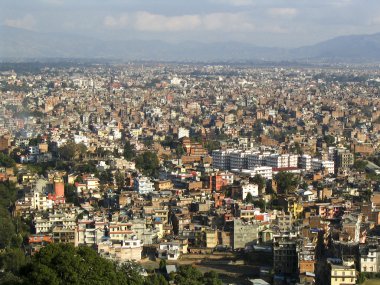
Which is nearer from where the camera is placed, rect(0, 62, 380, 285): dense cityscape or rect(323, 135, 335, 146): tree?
rect(0, 62, 380, 285): dense cityscape

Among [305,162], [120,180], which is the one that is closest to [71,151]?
[120,180]

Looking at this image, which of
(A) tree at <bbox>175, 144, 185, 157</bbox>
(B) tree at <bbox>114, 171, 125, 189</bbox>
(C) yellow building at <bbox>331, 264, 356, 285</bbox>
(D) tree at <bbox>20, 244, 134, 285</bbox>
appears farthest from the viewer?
(A) tree at <bbox>175, 144, 185, 157</bbox>

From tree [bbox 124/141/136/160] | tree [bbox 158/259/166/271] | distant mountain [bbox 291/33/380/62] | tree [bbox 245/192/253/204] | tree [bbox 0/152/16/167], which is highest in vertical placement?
distant mountain [bbox 291/33/380/62]

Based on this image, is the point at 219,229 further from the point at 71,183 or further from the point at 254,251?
the point at 71,183

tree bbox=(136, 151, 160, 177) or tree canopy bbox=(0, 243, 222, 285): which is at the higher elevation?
tree canopy bbox=(0, 243, 222, 285)

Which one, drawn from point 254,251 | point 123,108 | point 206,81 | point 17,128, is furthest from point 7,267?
point 206,81

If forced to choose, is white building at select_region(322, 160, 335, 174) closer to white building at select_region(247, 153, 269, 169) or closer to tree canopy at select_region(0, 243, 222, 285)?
white building at select_region(247, 153, 269, 169)

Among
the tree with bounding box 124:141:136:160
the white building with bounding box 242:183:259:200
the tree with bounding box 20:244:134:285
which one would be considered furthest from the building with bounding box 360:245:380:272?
the tree with bounding box 124:141:136:160
